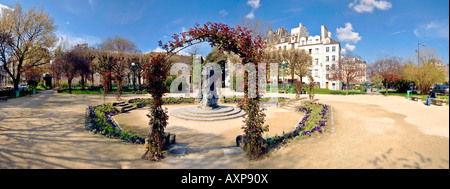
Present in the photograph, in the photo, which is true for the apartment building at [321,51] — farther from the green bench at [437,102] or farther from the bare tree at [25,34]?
the bare tree at [25,34]

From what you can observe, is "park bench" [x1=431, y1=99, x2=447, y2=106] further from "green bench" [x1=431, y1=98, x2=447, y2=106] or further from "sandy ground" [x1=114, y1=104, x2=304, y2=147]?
"sandy ground" [x1=114, y1=104, x2=304, y2=147]

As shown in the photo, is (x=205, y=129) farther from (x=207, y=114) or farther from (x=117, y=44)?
(x=117, y=44)

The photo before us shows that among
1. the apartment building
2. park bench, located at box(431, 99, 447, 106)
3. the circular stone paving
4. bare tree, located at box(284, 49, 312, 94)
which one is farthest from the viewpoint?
the apartment building

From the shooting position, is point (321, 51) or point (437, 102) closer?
point (437, 102)

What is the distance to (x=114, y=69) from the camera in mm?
30359

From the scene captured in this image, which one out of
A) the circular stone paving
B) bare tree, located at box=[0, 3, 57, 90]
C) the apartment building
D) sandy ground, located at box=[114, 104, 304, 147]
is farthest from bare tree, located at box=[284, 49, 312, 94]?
bare tree, located at box=[0, 3, 57, 90]

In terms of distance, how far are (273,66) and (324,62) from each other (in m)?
20.2

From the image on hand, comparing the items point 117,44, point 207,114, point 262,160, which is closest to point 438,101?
point 207,114

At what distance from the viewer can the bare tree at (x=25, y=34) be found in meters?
19.3

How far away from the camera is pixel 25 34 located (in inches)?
806

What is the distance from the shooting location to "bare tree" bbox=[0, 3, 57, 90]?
19.3 m
